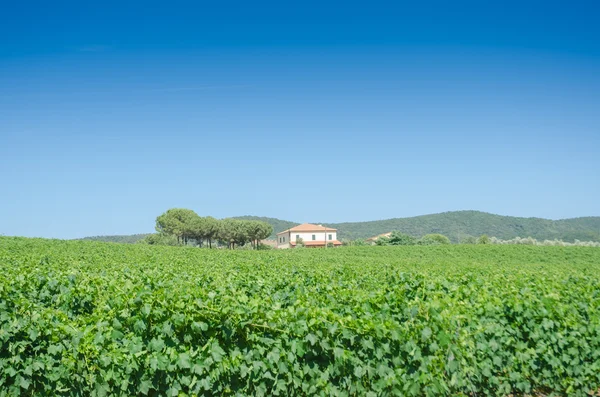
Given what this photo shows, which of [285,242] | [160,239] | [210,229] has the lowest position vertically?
[285,242]

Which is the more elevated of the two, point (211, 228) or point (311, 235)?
point (211, 228)

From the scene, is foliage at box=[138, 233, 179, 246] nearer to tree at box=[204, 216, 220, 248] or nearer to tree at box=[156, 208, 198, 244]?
tree at box=[156, 208, 198, 244]

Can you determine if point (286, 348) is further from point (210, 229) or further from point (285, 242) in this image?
point (285, 242)

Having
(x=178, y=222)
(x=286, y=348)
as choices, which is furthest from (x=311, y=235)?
(x=286, y=348)

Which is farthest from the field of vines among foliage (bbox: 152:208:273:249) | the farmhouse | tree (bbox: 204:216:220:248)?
the farmhouse

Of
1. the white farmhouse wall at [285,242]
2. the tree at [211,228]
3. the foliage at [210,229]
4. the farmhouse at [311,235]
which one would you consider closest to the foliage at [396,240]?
the foliage at [210,229]

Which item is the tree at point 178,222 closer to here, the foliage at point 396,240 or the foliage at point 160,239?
the foliage at point 160,239

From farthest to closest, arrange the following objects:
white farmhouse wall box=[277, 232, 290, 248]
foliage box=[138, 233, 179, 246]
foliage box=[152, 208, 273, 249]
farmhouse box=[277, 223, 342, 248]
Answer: white farmhouse wall box=[277, 232, 290, 248] < farmhouse box=[277, 223, 342, 248] < foliage box=[152, 208, 273, 249] < foliage box=[138, 233, 179, 246]

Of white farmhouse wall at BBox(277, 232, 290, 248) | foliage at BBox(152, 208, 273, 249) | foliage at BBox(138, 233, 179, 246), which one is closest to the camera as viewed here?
foliage at BBox(138, 233, 179, 246)

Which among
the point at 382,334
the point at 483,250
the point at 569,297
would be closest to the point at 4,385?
the point at 382,334

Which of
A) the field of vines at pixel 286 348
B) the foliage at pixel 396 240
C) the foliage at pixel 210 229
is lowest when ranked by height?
the field of vines at pixel 286 348

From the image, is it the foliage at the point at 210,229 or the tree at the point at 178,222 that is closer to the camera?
the foliage at the point at 210,229

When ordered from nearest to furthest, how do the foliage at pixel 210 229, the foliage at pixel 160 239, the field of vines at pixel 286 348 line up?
the field of vines at pixel 286 348 < the foliage at pixel 160 239 < the foliage at pixel 210 229

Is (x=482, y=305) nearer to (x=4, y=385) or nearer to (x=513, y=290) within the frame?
(x=513, y=290)
